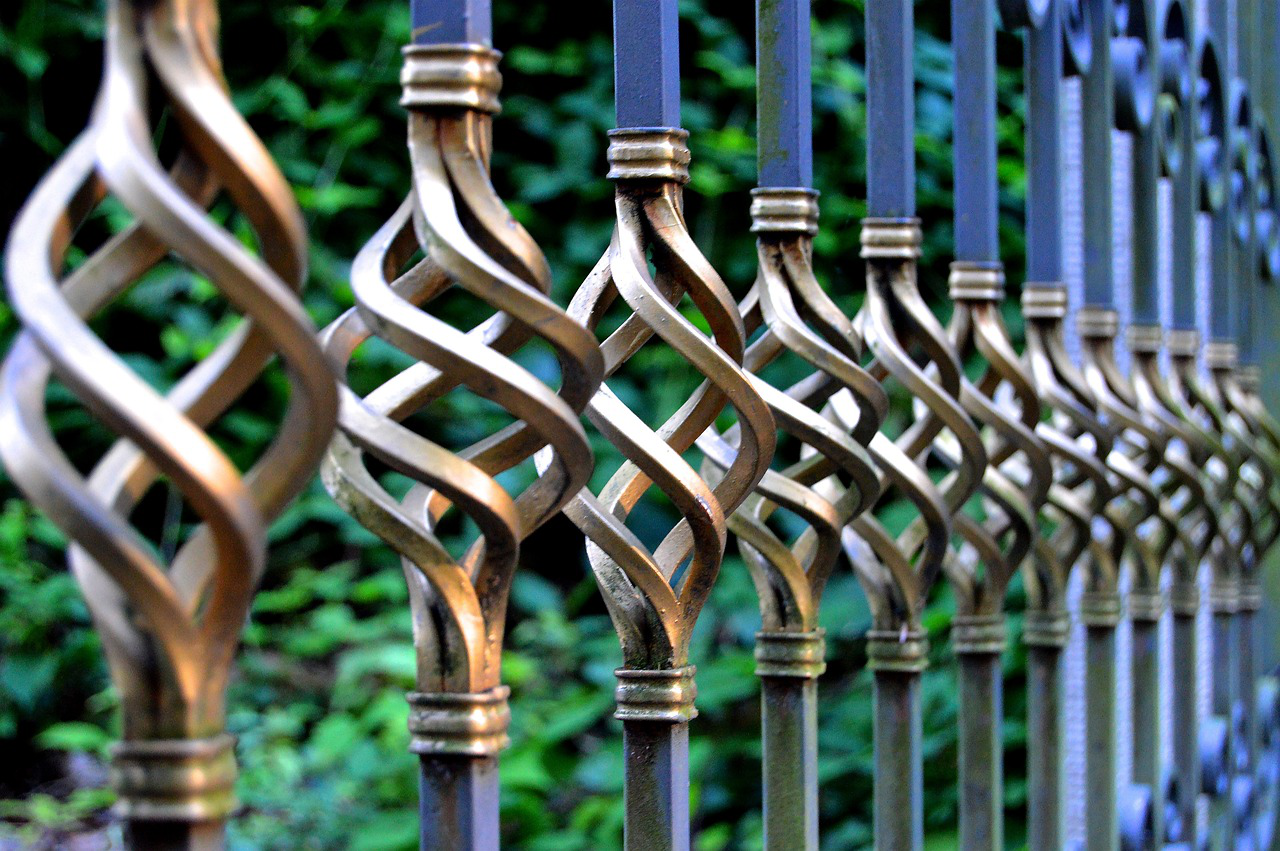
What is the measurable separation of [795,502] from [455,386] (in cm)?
25

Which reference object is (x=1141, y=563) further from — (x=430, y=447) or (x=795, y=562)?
(x=430, y=447)

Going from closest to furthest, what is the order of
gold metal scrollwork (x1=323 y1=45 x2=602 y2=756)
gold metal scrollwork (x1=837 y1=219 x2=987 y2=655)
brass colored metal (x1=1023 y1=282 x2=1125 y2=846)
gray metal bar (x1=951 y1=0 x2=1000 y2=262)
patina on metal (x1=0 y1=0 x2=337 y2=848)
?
patina on metal (x1=0 y1=0 x2=337 y2=848) → gold metal scrollwork (x1=323 y1=45 x2=602 y2=756) → gold metal scrollwork (x1=837 y1=219 x2=987 y2=655) → gray metal bar (x1=951 y1=0 x2=1000 y2=262) → brass colored metal (x1=1023 y1=282 x2=1125 y2=846)

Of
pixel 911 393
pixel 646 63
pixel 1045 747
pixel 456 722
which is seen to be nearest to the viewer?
pixel 456 722

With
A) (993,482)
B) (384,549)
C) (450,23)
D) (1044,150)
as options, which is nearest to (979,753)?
(993,482)

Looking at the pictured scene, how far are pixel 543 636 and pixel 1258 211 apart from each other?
1.68 m

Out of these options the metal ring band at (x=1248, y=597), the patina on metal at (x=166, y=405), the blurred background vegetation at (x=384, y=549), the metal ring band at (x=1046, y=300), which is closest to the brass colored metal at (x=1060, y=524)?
the metal ring band at (x=1046, y=300)

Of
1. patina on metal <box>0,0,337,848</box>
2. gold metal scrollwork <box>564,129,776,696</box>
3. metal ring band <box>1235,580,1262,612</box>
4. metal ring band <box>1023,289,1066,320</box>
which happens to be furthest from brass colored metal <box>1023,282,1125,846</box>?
patina on metal <box>0,0,337,848</box>

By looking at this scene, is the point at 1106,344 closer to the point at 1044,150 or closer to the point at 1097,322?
the point at 1097,322

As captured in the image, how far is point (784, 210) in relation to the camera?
0.74m

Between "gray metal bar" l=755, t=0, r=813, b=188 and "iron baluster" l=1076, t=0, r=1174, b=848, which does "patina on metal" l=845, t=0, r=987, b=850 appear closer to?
"gray metal bar" l=755, t=0, r=813, b=188

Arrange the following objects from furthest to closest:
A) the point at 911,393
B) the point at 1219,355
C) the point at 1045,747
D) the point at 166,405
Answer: the point at 1219,355
the point at 1045,747
the point at 911,393
the point at 166,405

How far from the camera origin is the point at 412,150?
485 millimetres

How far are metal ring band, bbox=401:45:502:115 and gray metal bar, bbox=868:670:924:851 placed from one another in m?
0.42

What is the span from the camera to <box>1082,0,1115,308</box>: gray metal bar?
1.06 m
